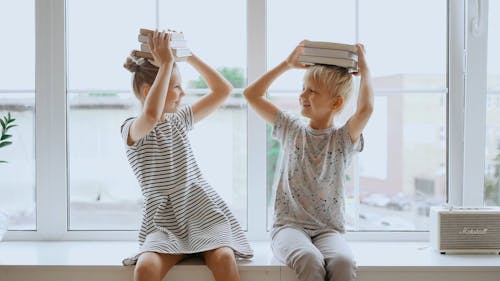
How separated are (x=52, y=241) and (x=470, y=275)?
1582 millimetres

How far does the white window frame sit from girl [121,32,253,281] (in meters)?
0.26

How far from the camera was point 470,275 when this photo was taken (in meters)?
2.10

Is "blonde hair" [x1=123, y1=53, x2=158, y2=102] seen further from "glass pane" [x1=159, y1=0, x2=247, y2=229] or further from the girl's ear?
"glass pane" [x1=159, y1=0, x2=247, y2=229]

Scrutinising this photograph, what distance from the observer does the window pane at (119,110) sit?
2.46 meters

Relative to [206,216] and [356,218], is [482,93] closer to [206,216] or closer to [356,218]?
[356,218]

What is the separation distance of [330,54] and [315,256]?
0.68 metres

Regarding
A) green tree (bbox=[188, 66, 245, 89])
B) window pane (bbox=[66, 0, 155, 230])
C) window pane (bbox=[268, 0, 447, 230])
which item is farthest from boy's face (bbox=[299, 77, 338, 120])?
window pane (bbox=[66, 0, 155, 230])

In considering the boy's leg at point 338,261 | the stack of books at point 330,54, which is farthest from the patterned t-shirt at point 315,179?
the stack of books at point 330,54

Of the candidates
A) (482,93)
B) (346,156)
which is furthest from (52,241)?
(482,93)

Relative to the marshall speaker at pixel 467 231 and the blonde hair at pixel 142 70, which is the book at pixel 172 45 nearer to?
the blonde hair at pixel 142 70

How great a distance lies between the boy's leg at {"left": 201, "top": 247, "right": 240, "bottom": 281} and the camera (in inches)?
78.2

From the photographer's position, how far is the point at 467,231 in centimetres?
226

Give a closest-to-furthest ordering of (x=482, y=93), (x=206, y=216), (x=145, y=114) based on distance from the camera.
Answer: (x=145, y=114) < (x=206, y=216) < (x=482, y=93)

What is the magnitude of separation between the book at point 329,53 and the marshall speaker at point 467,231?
659 mm
